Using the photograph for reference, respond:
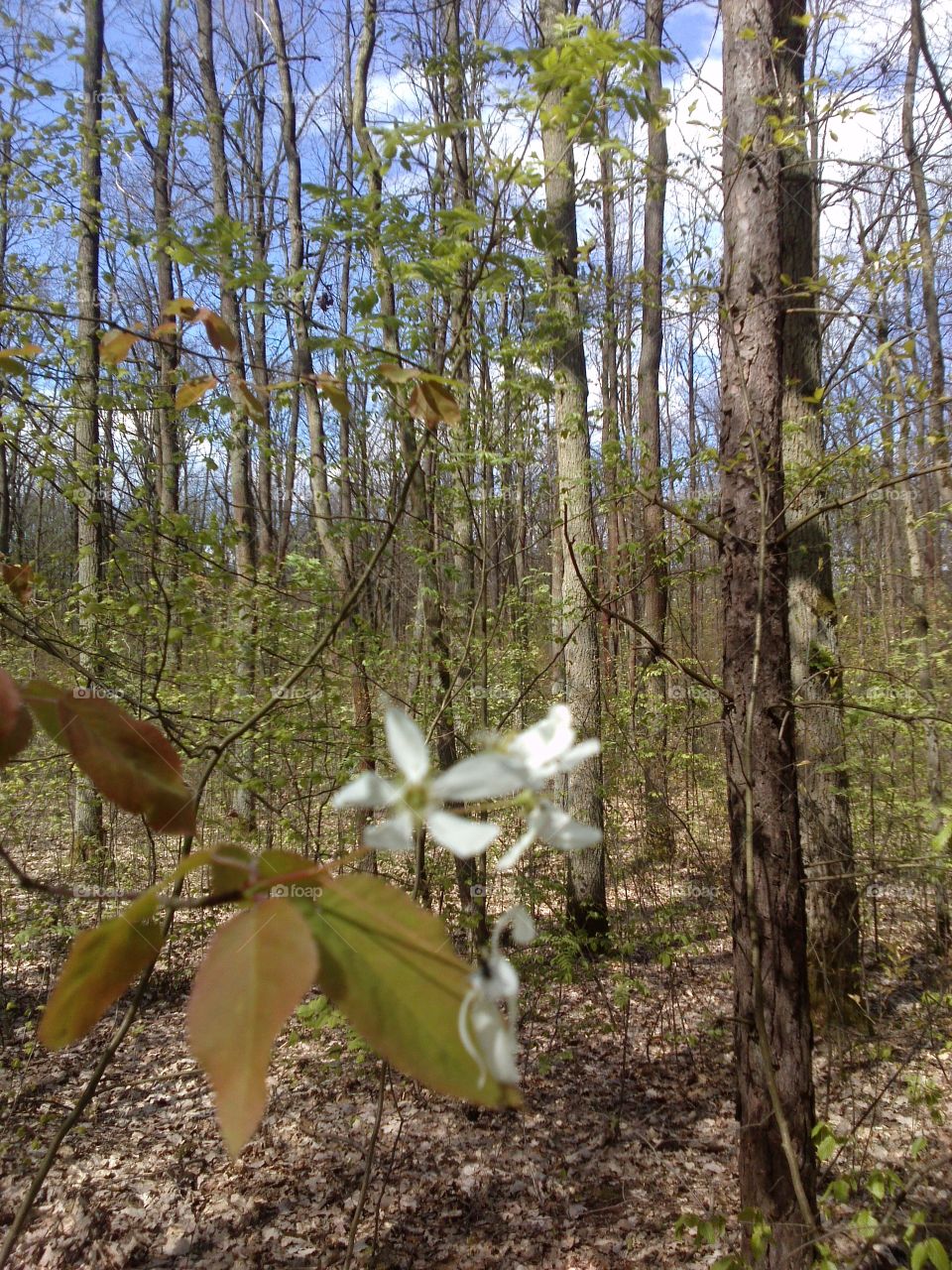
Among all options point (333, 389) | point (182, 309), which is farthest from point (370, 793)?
point (182, 309)

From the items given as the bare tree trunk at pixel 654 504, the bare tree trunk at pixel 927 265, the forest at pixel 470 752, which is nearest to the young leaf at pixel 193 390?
the forest at pixel 470 752

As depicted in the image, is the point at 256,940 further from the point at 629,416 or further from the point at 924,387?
the point at 629,416

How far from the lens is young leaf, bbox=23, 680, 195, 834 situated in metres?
0.54

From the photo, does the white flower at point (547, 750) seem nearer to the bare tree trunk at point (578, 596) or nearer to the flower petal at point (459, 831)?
the flower petal at point (459, 831)

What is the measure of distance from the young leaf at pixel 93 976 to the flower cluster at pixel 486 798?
228 mm

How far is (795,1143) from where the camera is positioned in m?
2.17

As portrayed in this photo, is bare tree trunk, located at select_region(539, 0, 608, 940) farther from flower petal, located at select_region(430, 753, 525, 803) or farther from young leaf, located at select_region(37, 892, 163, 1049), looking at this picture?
flower petal, located at select_region(430, 753, 525, 803)

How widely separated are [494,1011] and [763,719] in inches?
80.9

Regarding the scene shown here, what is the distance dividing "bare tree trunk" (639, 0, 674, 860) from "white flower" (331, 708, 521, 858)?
65.7 inches

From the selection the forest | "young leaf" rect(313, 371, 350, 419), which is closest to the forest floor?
the forest

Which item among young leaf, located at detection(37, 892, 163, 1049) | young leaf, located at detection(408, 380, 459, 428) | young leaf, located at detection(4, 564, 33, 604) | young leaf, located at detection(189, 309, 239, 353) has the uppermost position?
young leaf, located at detection(189, 309, 239, 353)

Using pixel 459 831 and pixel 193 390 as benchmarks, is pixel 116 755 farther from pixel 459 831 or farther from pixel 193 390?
pixel 193 390

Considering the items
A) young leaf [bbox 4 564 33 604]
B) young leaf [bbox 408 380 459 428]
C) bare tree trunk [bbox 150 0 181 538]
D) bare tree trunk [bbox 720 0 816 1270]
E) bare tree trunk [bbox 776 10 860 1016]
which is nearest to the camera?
young leaf [bbox 408 380 459 428]

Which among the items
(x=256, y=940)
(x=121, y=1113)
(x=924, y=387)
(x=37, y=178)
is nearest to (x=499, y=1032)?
(x=256, y=940)
